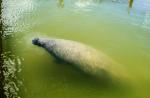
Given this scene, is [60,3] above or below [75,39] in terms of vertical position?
above

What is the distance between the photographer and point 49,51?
7301 millimetres

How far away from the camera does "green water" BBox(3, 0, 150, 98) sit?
5.73 metres

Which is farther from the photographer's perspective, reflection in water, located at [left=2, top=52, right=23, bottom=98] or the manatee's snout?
the manatee's snout

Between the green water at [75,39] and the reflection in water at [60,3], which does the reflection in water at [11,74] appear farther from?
the reflection in water at [60,3]

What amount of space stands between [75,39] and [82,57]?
1.75m

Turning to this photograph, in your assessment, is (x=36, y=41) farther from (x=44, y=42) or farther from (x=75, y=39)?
(x=75, y=39)

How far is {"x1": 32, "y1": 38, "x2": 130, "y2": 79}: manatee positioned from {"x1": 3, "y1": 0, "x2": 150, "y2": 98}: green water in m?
0.18

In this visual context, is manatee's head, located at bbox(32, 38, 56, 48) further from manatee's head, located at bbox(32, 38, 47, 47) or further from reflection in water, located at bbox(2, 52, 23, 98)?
reflection in water, located at bbox(2, 52, 23, 98)

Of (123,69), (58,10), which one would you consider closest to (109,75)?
(123,69)

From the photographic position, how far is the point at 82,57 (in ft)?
21.5

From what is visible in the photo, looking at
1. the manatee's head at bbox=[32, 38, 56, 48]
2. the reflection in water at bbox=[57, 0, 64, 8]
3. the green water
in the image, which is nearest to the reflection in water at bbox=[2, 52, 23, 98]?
the green water

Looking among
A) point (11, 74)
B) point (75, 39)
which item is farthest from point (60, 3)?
point (11, 74)

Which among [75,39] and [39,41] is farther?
[75,39]

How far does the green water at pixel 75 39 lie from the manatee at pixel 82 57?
18 cm
